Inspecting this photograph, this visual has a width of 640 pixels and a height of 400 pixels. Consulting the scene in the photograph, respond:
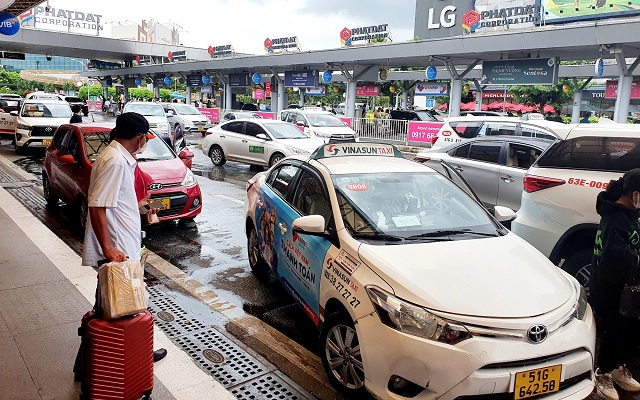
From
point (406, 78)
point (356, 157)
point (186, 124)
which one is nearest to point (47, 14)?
point (186, 124)

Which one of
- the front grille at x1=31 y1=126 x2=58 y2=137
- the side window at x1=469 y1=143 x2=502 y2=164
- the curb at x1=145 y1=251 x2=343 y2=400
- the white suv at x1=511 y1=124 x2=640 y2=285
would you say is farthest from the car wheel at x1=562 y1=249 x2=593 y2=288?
the front grille at x1=31 y1=126 x2=58 y2=137

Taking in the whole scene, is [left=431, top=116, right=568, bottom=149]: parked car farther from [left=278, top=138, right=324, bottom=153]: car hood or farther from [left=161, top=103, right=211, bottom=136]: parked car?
[left=161, top=103, right=211, bottom=136]: parked car

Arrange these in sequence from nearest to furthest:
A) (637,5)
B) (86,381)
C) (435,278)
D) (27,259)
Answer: (86,381), (435,278), (27,259), (637,5)

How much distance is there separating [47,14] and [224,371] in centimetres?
4837

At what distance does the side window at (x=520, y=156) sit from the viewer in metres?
8.13

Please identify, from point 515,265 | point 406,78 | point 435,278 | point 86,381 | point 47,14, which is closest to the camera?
point 86,381

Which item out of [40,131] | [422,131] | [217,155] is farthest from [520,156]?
[40,131]

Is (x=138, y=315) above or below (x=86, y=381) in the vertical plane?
above

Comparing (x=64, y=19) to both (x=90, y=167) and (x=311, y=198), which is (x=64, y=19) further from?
(x=311, y=198)

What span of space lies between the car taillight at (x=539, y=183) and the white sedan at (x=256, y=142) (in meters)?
8.60

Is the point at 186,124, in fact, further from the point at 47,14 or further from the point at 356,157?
the point at 47,14

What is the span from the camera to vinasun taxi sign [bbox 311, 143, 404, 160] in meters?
5.11

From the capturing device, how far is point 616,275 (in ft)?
12.1

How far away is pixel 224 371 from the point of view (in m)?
3.99
